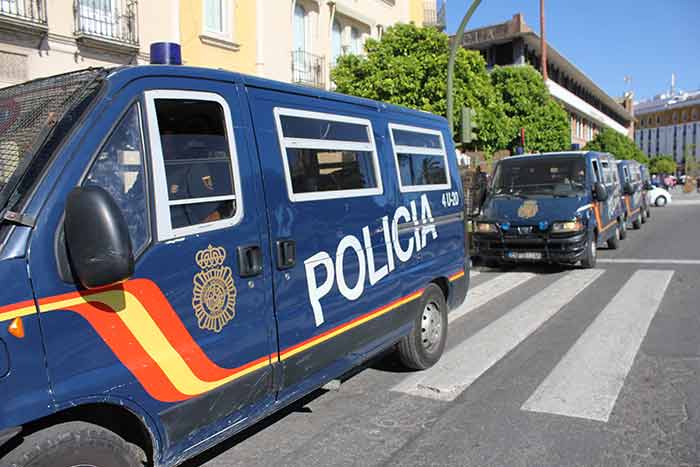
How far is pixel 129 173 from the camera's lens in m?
2.67

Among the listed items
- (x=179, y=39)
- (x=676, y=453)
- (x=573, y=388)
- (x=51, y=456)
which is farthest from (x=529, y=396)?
(x=179, y=39)

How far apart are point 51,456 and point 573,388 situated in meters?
3.87

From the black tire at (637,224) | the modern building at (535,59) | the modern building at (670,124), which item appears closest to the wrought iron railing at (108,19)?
the black tire at (637,224)

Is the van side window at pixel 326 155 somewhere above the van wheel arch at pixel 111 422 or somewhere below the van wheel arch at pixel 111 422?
above

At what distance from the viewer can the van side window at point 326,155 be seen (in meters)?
3.55

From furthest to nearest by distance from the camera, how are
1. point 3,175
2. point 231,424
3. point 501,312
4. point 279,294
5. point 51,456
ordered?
point 501,312
point 279,294
point 231,424
point 3,175
point 51,456

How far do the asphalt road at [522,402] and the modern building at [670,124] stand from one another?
140234mm

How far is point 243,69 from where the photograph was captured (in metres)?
15.1

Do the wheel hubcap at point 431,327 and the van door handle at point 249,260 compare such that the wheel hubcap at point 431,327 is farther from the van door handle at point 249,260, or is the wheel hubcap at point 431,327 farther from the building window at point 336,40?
the building window at point 336,40

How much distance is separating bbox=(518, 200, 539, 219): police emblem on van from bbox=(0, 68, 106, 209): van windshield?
878 centimetres

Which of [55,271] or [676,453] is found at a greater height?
[55,271]

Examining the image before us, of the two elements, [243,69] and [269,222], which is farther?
[243,69]

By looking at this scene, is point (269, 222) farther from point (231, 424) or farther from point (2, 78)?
point (2, 78)

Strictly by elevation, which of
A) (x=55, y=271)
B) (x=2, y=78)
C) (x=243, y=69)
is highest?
(x=243, y=69)
